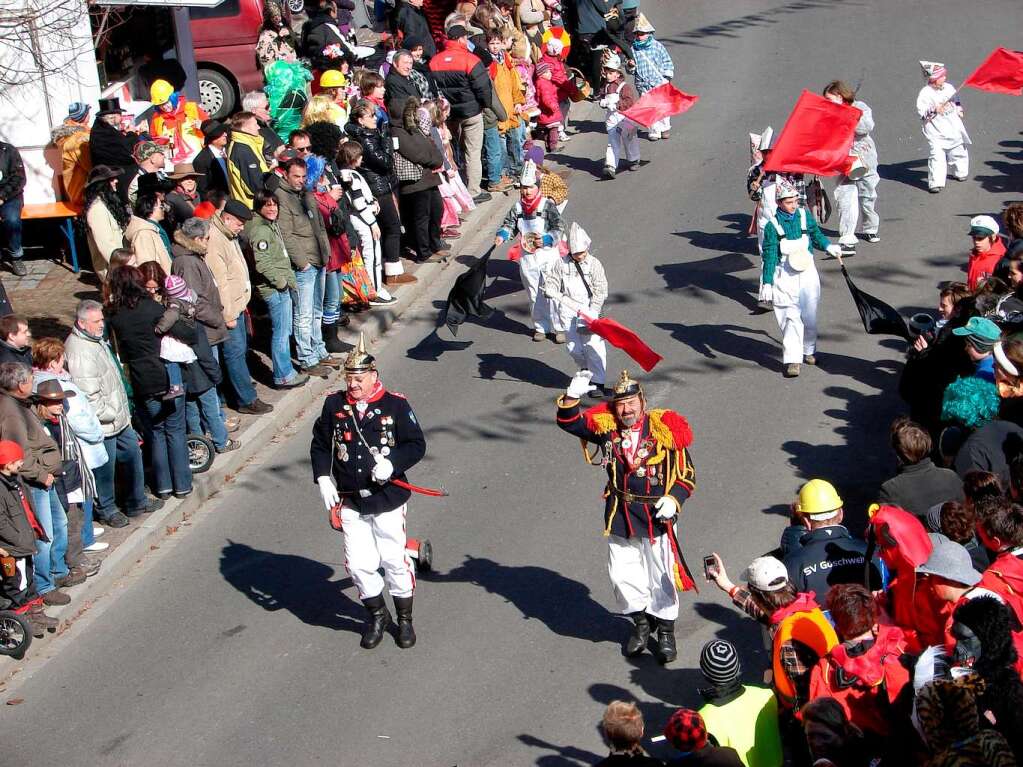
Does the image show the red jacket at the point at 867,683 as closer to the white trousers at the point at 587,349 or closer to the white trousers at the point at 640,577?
the white trousers at the point at 640,577

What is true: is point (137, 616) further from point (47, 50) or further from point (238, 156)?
point (47, 50)

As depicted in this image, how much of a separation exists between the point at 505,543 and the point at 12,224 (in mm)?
7786

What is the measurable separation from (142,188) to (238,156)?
1.73 meters

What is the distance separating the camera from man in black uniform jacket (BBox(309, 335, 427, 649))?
856cm

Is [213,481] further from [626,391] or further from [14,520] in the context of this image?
[626,391]

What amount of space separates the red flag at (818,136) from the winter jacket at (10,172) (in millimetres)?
7596

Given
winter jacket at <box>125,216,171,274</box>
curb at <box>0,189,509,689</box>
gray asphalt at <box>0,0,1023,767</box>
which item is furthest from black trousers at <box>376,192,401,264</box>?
winter jacket at <box>125,216,171,274</box>

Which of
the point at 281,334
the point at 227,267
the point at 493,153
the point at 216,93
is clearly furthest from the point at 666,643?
the point at 216,93

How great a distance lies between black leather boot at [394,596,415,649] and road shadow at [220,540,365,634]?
0.39 meters

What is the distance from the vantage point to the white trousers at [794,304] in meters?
12.1

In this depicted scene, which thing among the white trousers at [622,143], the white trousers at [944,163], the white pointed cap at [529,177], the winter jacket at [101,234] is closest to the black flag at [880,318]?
the white pointed cap at [529,177]

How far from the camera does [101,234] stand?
40.8ft

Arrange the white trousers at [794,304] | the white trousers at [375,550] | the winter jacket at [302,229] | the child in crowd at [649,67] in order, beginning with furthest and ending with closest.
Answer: the child in crowd at [649,67] < the winter jacket at [302,229] < the white trousers at [794,304] < the white trousers at [375,550]

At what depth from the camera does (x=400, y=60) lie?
15.8 meters
